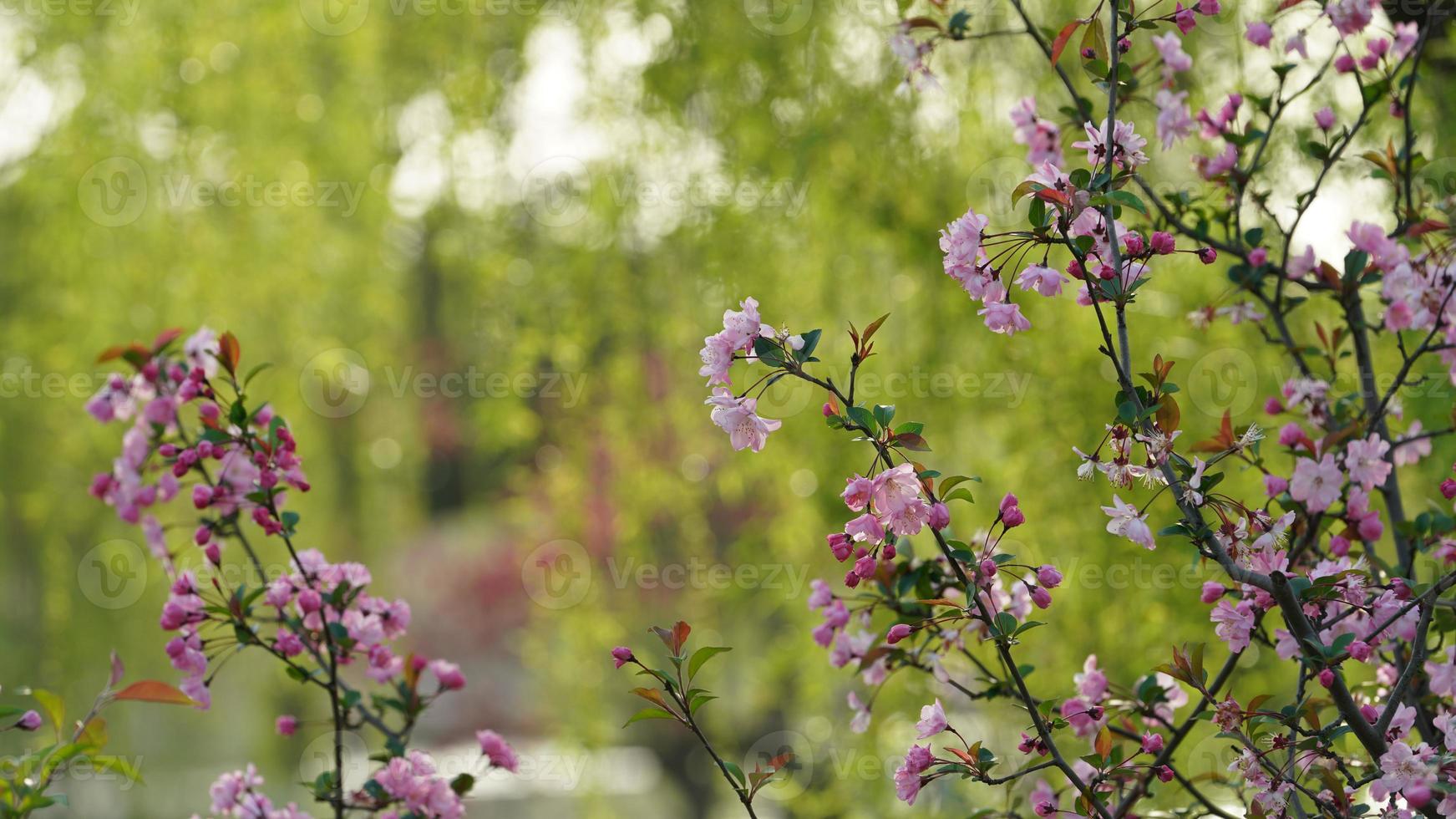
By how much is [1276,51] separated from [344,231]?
3.17 meters

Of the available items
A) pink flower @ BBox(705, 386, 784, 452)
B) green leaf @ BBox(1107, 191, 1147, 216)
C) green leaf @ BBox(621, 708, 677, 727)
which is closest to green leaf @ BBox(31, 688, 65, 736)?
green leaf @ BBox(621, 708, 677, 727)

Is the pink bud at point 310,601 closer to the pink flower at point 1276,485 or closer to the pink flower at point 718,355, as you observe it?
the pink flower at point 718,355

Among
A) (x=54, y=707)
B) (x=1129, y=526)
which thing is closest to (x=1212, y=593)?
(x=1129, y=526)

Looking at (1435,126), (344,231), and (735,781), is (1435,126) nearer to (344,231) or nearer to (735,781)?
(735,781)

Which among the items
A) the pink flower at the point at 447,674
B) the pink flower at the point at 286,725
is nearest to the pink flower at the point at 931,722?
the pink flower at the point at 447,674

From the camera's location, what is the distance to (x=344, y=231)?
172 inches

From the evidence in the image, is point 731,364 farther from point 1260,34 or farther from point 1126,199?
point 1260,34

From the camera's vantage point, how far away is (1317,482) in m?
1.13

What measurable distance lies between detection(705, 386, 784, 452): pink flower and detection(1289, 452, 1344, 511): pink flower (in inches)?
20.4

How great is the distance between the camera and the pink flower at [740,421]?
947 millimetres

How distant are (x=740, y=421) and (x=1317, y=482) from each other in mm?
570

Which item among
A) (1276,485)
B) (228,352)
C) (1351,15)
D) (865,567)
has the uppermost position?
(1351,15)

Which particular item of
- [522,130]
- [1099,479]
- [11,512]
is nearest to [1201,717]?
[1099,479]

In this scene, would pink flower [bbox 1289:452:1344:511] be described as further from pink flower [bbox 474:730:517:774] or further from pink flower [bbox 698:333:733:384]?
pink flower [bbox 474:730:517:774]
